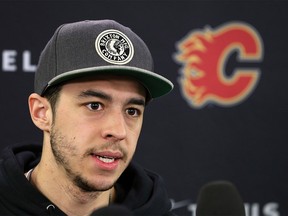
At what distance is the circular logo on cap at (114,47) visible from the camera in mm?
911

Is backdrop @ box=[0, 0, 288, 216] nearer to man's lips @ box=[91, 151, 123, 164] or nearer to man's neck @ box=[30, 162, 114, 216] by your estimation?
man's neck @ box=[30, 162, 114, 216]

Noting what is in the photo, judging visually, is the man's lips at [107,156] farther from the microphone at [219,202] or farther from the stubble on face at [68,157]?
the microphone at [219,202]

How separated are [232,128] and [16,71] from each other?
0.65 meters

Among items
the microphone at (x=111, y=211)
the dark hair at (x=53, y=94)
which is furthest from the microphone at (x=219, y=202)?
the dark hair at (x=53, y=94)

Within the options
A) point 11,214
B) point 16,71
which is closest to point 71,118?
point 11,214

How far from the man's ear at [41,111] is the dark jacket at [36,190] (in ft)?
0.29

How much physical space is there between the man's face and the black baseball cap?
2 centimetres

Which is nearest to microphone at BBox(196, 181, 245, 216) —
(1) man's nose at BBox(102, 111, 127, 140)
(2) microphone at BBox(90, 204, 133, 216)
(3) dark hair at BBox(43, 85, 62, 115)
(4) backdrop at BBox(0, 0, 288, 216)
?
(2) microphone at BBox(90, 204, 133, 216)

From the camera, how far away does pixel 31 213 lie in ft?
3.23

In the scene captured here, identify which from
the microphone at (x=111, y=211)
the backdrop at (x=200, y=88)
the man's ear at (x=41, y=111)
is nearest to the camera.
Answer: the microphone at (x=111, y=211)

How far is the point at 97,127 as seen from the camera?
3.01 feet

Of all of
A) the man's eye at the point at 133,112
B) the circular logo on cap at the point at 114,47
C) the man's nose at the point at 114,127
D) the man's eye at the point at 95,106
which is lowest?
the man's nose at the point at 114,127

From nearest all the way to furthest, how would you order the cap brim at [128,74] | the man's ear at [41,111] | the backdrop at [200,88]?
the cap brim at [128,74], the man's ear at [41,111], the backdrop at [200,88]

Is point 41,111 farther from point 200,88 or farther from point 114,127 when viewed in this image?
point 200,88
